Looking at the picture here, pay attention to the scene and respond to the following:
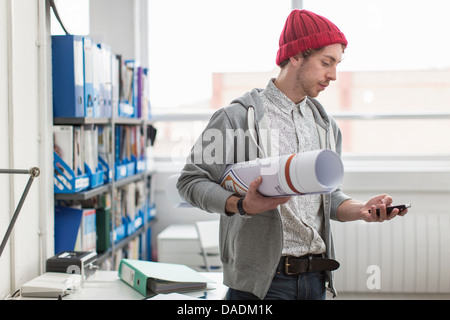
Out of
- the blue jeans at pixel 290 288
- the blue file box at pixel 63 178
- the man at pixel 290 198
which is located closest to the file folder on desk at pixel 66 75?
the blue file box at pixel 63 178

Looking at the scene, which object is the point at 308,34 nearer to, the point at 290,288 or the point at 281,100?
the point at 281,100

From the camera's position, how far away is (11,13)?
161 centimetres

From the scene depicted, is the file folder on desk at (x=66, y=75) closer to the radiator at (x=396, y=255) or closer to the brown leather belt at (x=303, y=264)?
the brown leather belt at (x=303, y=264)

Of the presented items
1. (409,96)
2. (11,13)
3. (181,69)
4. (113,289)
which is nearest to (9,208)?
(113,289)

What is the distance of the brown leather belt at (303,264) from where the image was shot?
1.26 meters

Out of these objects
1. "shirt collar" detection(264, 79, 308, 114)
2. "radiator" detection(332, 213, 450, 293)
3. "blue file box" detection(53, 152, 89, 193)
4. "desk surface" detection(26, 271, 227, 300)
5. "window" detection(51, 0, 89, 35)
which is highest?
"window" detection(51, 0, 89, 35)

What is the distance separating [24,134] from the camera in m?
1.71

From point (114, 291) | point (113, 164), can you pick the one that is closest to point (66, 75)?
point (113, 164)

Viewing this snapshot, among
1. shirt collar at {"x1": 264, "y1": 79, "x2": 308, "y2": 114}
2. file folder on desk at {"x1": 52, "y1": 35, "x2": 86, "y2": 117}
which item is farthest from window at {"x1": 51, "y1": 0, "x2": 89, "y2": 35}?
shirt collar at {"x1": 264, "y1": 79, "x2": 308, "y2": 114}

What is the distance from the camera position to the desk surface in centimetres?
156

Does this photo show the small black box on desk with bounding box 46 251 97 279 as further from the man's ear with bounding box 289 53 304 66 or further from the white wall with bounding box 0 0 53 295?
the man's ear with bounding box 289 53 304 66

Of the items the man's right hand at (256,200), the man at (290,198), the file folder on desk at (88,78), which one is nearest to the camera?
the man's right hand at (256,200)

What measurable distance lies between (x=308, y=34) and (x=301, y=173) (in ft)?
2.07

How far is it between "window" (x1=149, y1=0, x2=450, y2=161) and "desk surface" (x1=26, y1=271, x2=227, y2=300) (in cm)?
198
